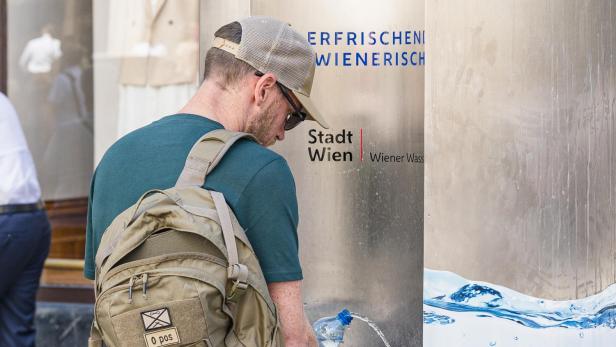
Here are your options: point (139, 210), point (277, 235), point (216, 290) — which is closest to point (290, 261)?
point (277, 235)

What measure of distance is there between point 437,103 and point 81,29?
3.01 m

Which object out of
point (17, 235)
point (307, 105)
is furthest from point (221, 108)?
point (17, 235)

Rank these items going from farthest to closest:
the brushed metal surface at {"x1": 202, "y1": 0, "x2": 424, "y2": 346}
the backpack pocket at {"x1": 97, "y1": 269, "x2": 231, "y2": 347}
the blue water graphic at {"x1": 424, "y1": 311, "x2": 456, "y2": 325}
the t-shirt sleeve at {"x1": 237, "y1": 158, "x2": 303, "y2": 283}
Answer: the brushed metal surface at {"x1": 202, "y1": 0, "x2": 424, "y2": 346}, the blue water graphic at {"x1": 424, "y1": 311, "x2": 456, "y2": 325}, the t-shirt sleeve at {"x1": 237, "y1": 158, "x2": 303, "y2": 283}, the backpack pocket at {"x1": 97, "y1": 269, "x2": 231, "y2": 347}

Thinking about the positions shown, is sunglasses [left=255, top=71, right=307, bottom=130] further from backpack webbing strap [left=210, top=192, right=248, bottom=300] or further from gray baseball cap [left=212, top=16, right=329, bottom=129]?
backpack webbing strap [left=210, top=192, right=248, bottom=300]

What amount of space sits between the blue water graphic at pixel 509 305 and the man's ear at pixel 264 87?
67.5 inches

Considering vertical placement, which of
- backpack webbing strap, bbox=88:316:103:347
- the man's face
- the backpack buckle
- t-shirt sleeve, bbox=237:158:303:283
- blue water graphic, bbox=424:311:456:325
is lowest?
blue water graphic, bbox=424:311:456:325

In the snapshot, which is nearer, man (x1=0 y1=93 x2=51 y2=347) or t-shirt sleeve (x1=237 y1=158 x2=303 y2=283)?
t-shirt sleeve (x1=237 y1=158 x2=303 y2=283)

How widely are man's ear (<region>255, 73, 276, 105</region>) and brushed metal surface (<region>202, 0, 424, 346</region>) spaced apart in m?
Result: 1.86

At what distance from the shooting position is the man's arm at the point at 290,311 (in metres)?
2.26

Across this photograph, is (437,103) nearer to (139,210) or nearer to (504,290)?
(504,290)

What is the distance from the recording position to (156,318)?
212 centimetres

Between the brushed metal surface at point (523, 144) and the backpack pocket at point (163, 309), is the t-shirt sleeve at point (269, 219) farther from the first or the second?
the brushed metal surface at point (523, 144)

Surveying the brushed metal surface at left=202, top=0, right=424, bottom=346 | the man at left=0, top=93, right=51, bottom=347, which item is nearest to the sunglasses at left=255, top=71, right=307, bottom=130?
the brushed metal surface at left=202, top=0, right=424, bottom=346

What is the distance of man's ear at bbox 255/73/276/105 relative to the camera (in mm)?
2414
